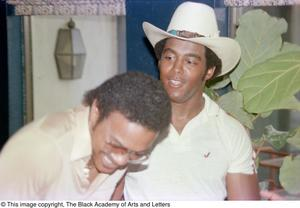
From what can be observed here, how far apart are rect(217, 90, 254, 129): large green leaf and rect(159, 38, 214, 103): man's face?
0.30 ft

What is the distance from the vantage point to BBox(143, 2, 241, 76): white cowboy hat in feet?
3.35

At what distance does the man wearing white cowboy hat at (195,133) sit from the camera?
3.37 ft

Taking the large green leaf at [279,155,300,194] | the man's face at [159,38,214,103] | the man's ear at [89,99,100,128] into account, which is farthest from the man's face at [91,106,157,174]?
the large green leaf at [279,155,300,194]

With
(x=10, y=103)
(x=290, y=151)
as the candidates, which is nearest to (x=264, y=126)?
(x=290, y=151)

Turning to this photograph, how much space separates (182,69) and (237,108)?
0.61 ft

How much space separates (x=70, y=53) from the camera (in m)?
1.07

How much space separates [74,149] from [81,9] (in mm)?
365

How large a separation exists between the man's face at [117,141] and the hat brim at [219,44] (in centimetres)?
22

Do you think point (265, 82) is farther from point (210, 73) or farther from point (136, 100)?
point (136, 100)

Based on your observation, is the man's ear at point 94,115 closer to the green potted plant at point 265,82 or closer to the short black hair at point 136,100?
the short black hair at point 136,100

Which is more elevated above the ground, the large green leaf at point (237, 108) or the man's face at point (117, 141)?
the large green leaf at point (237, 108)

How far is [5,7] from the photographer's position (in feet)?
3.65

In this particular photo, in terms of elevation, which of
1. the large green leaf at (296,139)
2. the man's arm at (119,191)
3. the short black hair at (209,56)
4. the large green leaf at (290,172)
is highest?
the short black hair at (209,56)

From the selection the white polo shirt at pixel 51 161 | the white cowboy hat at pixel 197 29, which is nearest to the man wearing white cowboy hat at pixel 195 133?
the white cowboy hat at pixel 197 29
